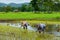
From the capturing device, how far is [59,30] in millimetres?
4578

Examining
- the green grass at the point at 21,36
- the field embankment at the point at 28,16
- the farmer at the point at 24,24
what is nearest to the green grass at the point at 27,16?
Answer: the field embankment at the point at 28,16

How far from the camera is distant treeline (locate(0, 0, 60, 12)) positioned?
14.9 ft

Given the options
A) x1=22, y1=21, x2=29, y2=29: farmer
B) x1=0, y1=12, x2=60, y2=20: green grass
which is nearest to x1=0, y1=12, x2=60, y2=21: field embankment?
x1=0, y1=12, x2=60, y2=20: green grass

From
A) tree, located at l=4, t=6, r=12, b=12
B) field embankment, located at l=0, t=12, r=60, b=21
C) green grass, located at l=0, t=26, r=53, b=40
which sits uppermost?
tree, located at l=4, t=6, r=12, b=12

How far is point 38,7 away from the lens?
4.50 metres

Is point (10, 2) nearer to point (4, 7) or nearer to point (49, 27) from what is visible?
point (4, 7)

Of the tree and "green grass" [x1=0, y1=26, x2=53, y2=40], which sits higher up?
the tree

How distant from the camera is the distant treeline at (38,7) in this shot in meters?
4.55

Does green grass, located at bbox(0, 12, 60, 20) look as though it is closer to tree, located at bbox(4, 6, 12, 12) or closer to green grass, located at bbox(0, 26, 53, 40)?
tree, located at bbox(4, 6, 12, 12)

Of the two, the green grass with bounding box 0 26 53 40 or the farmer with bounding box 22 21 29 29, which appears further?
the farmer with bounding box 22 21 29 29

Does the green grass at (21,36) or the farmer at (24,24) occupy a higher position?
the farmer at (24,24)

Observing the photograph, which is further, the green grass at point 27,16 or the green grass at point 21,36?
the green grass at point 27,16

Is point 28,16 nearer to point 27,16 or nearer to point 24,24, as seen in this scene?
point 27,16

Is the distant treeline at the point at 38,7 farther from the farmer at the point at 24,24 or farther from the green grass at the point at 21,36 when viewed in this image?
the green grass at the point at 21,36
